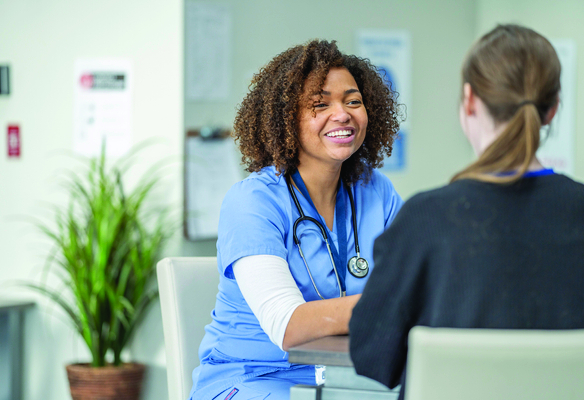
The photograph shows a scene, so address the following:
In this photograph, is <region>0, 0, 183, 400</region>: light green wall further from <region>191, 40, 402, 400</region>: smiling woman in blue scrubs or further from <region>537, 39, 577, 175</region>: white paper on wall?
<region>537, 39, 577, 175</region>: white paper on wall

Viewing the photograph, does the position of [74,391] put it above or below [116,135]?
below

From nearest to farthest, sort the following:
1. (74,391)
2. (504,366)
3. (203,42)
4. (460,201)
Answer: (504,366), (460,201), (74,391), (203,42)

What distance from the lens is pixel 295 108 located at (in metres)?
1.74

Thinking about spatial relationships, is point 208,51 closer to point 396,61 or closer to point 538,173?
point 396,61

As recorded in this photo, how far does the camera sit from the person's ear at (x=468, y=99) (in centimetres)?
102

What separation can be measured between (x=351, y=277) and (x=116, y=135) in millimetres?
2007

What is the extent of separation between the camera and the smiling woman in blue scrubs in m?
1.38

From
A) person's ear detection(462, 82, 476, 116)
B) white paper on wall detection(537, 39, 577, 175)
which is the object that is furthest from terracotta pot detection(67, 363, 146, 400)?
white paper on wall detection(537, 39, 577, 175)

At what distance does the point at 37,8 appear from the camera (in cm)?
328

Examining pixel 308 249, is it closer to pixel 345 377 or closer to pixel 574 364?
pixel 345 377

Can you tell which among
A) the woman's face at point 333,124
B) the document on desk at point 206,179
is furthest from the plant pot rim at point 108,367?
the woman's face at point 333,124

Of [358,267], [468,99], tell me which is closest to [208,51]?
[358,267]

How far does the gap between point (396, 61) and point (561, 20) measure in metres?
1.12

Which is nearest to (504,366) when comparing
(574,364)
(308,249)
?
(574,364)
